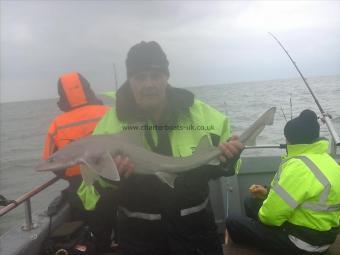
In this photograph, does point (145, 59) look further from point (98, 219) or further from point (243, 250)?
point (243, 250)

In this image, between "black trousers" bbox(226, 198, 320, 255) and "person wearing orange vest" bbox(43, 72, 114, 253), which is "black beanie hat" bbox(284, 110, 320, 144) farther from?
"person wearing orange vest" bbox(43, 72, 114, 253)

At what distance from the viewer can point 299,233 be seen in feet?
13.8

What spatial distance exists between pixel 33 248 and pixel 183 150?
249 centimetres

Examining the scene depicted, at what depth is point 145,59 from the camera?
325 centimetres

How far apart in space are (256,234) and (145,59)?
2.65m

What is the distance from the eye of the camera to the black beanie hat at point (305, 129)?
426 centimetres

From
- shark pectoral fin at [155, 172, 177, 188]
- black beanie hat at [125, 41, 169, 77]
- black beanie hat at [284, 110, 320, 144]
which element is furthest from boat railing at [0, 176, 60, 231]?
black beanie hat at [284, 110, 320, 144]

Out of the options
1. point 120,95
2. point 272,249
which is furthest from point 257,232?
point 120,95

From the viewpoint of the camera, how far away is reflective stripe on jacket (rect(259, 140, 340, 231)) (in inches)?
153

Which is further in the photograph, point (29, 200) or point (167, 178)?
point (29, 200)

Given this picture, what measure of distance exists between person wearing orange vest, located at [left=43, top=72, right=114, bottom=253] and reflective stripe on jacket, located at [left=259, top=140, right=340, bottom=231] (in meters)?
1.94

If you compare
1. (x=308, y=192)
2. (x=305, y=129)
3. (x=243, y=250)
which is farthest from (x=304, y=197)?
(x=243, y=250)

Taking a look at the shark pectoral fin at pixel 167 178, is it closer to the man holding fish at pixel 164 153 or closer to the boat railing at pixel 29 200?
the man holding fish at pixel 164 153

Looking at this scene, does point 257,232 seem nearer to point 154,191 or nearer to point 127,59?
point 154,191
